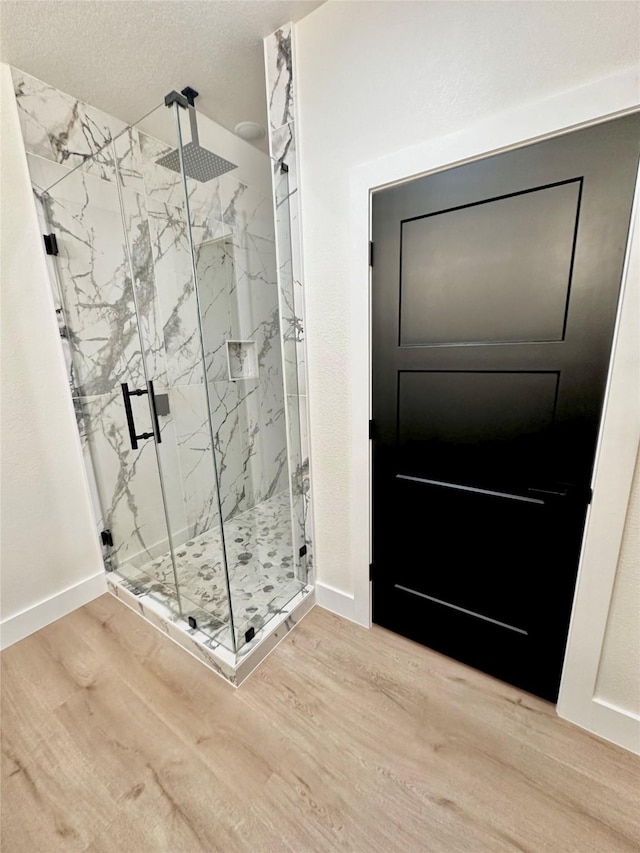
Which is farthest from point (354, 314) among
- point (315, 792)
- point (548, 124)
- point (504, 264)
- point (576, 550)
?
point (315, 792)

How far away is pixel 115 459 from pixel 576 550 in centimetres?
236

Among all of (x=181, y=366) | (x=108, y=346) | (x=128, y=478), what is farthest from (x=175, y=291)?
(x=128, y=478)

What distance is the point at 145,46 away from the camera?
1.47 m

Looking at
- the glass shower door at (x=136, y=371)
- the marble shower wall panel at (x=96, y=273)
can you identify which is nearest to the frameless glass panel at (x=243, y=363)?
the glass shower door at (x=136, y=371)

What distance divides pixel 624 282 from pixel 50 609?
289cm

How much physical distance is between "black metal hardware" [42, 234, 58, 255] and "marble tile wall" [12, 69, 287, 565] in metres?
0.03

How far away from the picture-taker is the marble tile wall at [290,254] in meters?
1.45

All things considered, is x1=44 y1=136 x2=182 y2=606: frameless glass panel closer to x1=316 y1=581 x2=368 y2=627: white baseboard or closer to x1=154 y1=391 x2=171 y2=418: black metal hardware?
x1=154 y1=391 x2=171 y2=418: black metal hardware

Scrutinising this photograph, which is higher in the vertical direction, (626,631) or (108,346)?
(108,346)

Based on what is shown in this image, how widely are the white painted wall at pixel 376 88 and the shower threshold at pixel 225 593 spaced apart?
0.38 metres

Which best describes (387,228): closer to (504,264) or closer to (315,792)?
(504,264)

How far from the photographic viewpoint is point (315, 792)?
1.11 metres

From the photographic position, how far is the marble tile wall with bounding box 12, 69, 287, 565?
1.68m

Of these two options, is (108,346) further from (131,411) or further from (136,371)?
(131,411)
